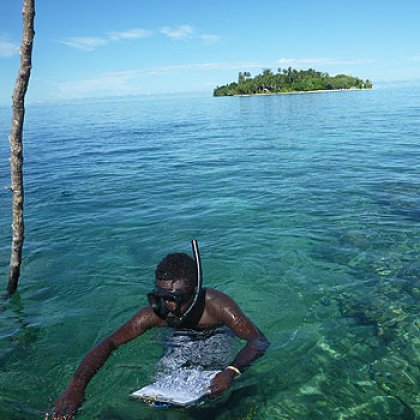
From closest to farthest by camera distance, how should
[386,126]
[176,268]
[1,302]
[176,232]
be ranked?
[176,268]
[1,302]
[176,232]
[386,126]

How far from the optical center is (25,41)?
5332 millimetres

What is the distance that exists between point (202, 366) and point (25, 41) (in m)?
4.54

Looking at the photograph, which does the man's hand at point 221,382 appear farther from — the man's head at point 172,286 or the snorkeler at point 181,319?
the man's head at point 172,286

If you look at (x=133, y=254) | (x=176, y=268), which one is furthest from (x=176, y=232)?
(x=176, y=268)

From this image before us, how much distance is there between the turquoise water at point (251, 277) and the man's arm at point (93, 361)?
541 millimetres

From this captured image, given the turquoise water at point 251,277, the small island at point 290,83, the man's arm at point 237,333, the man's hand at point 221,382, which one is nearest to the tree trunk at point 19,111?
the turquoise water at point 251,277

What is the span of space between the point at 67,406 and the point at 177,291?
128 centimetres

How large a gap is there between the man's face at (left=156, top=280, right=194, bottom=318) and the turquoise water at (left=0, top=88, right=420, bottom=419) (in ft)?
2.94

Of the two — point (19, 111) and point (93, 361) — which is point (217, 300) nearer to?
point (93, 361)

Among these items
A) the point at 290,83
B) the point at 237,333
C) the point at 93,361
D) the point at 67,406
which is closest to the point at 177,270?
the point at 237,333

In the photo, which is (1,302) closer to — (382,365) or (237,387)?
(237,387)

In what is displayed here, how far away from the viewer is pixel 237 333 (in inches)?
156

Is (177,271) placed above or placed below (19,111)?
below

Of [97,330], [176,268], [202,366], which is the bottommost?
[97,330]
